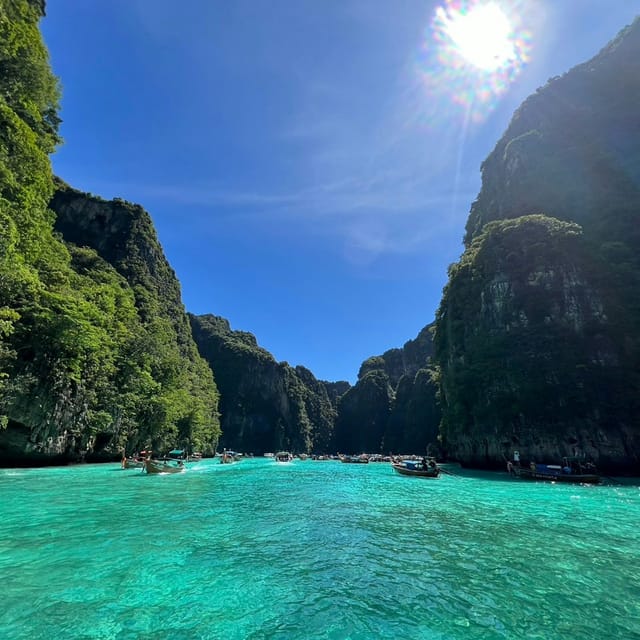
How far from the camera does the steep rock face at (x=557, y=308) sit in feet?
143

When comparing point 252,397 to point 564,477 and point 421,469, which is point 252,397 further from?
point 564,477

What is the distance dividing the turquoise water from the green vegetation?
1820 cm

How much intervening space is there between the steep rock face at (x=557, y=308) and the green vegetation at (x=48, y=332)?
4830 cm

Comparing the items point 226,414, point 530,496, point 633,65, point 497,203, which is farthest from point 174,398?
point 633,65

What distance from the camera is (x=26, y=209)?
24.7 metres

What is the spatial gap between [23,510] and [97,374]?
3085 cm

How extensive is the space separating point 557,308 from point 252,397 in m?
127

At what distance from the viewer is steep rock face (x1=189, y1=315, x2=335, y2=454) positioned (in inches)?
5822

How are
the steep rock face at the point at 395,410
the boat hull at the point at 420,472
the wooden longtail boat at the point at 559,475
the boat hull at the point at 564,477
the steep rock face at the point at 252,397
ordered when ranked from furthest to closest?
1. the steep rock face at the point at 252,397
2. the steep rock face at the point at 395,410
3. the boat hull at the point at 420,472
4. the wooden longtail boat at the point at 559,475
5. the boat hull at the point at 564,477

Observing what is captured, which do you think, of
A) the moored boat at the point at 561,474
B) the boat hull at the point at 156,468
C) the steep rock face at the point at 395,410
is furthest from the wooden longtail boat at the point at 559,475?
the steep rock face at the point at 395,410

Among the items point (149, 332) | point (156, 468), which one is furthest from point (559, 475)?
point (149, 332)

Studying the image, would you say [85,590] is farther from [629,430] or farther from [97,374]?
[629,430]

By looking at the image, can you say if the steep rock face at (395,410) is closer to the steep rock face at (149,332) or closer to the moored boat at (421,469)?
the steep rock face at (149,332)

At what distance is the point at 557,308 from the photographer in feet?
166
